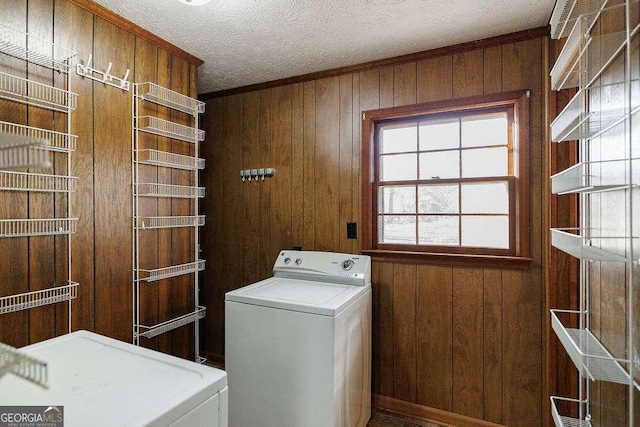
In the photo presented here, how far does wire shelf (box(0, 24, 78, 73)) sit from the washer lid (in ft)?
4.74

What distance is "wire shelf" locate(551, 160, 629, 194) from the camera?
0.99 metres

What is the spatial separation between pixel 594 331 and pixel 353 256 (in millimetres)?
1356

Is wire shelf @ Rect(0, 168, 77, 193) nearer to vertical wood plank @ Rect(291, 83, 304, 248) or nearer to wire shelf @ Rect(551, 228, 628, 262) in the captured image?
vertical wood plank @ Rect(291, 83, 304, 248)

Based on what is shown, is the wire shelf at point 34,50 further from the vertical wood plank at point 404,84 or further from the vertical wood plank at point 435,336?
the vertical wood plank at point 435,336

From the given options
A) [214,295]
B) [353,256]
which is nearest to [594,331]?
[353,256]

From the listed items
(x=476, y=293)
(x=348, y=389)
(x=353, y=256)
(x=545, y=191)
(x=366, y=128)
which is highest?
(x=366, y=128)

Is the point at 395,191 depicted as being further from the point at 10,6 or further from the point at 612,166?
the point at 10,6

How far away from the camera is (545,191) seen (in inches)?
79.2

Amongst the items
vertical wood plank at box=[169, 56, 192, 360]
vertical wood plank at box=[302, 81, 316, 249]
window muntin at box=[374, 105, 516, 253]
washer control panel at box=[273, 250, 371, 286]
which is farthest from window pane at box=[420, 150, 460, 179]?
vertical wood plank at box=[169, 56, 192, 360]

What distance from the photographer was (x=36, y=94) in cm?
161

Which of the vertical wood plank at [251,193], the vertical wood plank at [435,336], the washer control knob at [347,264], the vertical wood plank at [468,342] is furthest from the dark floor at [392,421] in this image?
the vertical wood plank at [251,193]

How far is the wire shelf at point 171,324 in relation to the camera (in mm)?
2062

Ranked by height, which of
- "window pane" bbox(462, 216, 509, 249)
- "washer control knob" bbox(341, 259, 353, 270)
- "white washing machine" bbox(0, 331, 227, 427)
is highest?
"window pane" bbox(462, 216, 509, 249)

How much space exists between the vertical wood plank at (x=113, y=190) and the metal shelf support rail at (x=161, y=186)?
4 centimetres
